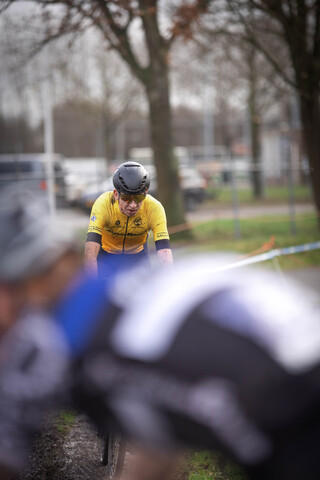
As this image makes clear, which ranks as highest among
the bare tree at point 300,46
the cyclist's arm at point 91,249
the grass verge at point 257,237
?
the bare tree at point 300,46

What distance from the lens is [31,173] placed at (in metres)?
22.4

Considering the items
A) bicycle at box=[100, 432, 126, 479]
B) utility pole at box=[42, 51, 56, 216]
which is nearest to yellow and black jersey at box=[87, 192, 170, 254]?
bicycle at box=[100, 432, 126, 479]

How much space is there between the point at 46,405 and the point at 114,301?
51 centimetres

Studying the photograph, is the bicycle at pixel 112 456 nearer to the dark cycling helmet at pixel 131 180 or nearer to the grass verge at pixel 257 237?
the dark cycling helmet at pixel 131 180

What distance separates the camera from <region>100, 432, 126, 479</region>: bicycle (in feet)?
9.32

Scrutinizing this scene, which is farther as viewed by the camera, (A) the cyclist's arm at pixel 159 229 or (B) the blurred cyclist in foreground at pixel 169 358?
(A) the cyclist's arm at pixel 159 229

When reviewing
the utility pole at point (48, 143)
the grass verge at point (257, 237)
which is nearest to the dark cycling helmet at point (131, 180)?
the grass verge at point (257, 237)

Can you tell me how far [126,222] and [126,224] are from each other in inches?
0.6

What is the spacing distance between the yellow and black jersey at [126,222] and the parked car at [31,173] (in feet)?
41.4

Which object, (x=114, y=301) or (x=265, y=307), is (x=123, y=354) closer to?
(x=114, y=301)

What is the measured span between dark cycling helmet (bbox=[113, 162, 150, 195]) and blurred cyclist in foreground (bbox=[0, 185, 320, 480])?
1.42 m

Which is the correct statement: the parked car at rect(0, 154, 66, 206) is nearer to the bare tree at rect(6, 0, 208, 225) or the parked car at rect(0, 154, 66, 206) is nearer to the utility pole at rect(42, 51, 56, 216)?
the utility pole at rect(42, 51, 56, 216)

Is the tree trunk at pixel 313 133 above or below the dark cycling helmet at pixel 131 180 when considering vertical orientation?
above

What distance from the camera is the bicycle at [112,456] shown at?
9.32 ft
